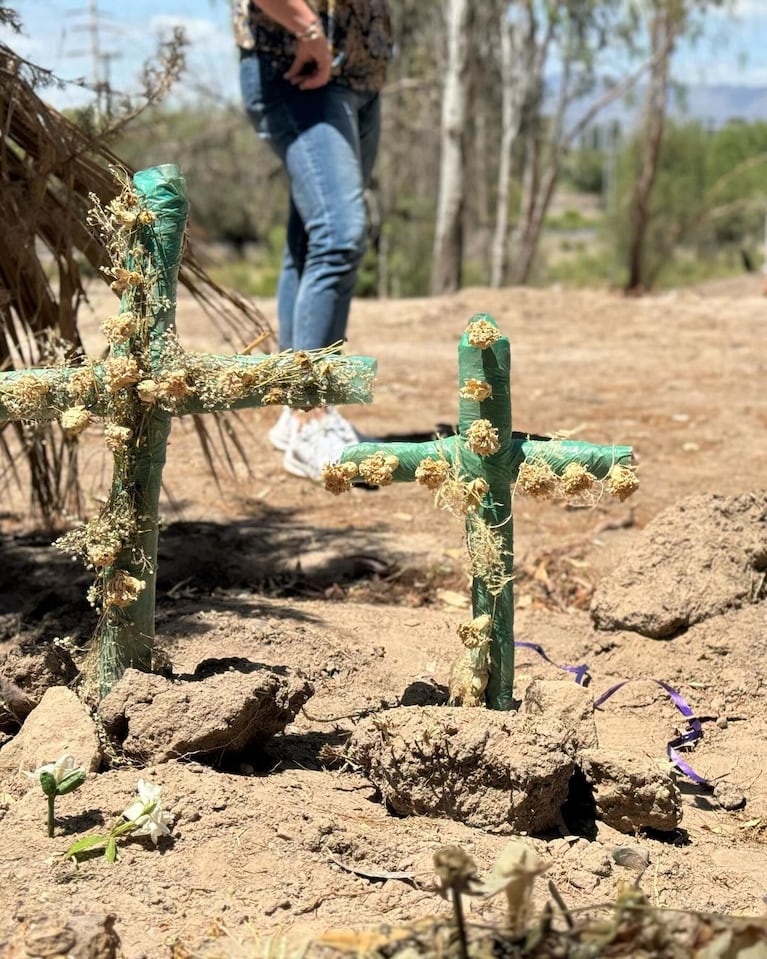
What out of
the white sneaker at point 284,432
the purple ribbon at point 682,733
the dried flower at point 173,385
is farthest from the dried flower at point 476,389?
the white sneaker at point 284,432

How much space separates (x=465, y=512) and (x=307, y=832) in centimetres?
61

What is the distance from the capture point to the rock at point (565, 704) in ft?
7.50

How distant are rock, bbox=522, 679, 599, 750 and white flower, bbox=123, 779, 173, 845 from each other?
28.4 inches

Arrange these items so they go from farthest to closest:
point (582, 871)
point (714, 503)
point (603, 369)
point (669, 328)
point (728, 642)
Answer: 1. point (669, 328)
2. point (603, 369)
3. point (714, 503)
4. point (728, 642)
5. point (582, 871)

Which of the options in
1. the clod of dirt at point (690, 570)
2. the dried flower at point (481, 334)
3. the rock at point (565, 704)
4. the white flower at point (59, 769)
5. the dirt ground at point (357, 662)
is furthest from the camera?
the clod of dirt at point (690, 570)

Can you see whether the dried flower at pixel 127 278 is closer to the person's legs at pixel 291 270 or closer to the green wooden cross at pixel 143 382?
the green wooden cross at pixel 143 382

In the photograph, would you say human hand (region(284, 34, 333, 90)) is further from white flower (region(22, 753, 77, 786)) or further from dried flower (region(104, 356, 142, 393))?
white flower (region(22, 753, 77, 786))

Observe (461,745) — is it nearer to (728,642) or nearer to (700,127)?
(728,642)

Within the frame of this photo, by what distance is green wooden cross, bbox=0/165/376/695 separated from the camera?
7.05 ft

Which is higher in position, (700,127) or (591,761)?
(700,127)

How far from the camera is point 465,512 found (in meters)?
2.16

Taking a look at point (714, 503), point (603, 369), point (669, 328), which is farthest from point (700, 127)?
point (714, 503)

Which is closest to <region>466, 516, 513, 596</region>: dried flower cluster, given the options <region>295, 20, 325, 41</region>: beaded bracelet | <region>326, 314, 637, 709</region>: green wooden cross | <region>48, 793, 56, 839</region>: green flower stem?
<region>326, 314, 637, 709</region>: green wooden cross

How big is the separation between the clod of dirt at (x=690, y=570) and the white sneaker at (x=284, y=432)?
68.2 inches
